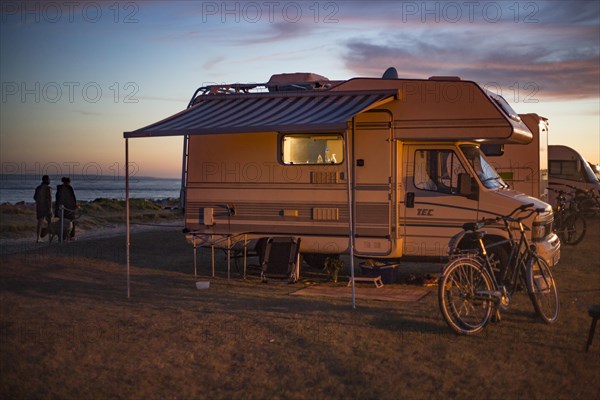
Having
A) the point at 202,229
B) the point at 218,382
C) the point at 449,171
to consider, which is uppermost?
the point at 449,171

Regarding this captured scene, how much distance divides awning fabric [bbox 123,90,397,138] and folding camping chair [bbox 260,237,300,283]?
213 centimetres

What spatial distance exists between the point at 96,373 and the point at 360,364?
2311 millimetres

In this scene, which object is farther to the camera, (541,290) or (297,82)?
(297,82)

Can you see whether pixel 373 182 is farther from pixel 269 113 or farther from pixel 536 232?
pixel 536 232

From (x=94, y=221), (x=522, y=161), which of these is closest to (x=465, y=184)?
(x=522, y=161)

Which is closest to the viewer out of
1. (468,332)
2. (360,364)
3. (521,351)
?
(360,364)

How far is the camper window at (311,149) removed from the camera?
460 inches

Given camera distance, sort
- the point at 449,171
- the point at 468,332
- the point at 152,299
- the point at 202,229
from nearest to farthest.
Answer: the point at 468,332, the point at 152,299, the point at 449,171, the point at 202,229

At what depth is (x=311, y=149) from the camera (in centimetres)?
1184

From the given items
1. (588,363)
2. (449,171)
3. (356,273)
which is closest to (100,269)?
(356,273)

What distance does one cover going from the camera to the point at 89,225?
26.8 metres

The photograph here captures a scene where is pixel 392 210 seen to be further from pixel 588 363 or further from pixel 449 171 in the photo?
pixel 588 363

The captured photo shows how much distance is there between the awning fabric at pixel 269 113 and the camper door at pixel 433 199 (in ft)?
3.77

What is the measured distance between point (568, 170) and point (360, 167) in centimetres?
1538
